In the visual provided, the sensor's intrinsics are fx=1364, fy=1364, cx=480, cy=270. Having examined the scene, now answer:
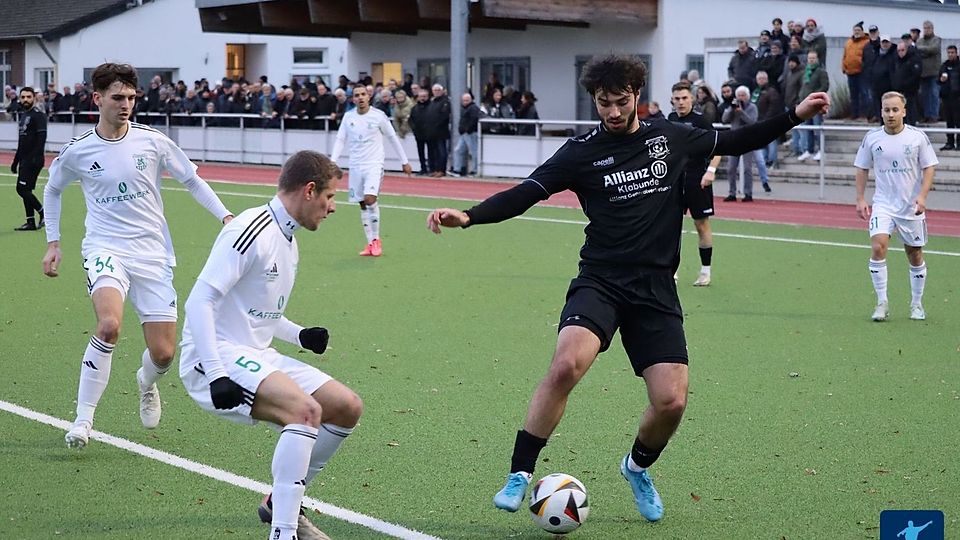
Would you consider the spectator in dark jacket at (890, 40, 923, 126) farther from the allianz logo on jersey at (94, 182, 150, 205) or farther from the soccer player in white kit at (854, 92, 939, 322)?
the allianz logo on jersey at (94, 182, 150, 205)

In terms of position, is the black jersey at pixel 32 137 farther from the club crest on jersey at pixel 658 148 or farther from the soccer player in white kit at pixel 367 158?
the club crest on jersey at pixel 658 148

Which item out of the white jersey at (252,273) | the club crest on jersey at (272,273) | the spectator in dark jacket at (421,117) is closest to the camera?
the white jersey at (252,273)

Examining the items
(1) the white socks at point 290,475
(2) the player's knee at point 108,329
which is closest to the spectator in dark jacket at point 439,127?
(2) the player's knee at point 108,329

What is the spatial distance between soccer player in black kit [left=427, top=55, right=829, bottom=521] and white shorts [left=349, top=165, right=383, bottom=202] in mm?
10909

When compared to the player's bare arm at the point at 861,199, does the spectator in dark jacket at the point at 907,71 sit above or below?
above

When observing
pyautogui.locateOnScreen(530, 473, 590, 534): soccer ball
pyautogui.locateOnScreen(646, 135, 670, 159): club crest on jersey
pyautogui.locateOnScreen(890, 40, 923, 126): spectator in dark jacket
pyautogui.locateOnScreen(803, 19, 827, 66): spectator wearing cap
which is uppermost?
pyautogui.locateOnScreen(803, 19, 827, 66): spectator wearing cap

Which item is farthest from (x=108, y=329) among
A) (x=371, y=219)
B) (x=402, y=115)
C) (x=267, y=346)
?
(x=402, y=115)

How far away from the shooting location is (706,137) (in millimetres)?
6359

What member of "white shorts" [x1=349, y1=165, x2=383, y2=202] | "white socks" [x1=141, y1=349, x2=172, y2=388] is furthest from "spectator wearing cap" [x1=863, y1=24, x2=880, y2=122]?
"white socks" [x1=141, y1=349, x2=172, y2=388]

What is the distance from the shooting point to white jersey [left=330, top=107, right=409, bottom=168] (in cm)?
1720

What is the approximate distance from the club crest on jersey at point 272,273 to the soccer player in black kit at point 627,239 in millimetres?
→ 737

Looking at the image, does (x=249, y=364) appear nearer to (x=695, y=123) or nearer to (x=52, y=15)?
(x=695, y=123)

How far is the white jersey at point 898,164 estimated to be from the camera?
1197 centimetres

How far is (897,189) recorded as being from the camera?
12.1 meters
